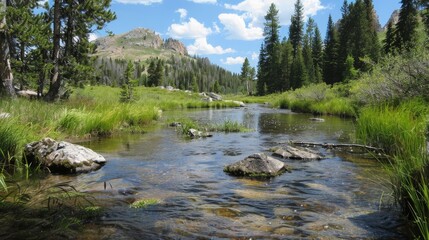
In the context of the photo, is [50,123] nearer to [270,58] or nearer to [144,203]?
[144,203]

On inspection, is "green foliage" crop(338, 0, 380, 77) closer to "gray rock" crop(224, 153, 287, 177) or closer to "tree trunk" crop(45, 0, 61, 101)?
"tree trunk" crop(45, 0, 61, 101)

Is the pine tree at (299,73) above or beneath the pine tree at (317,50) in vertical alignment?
beneath

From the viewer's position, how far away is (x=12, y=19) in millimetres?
16359

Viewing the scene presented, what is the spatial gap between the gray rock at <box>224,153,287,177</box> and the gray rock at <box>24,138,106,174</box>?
3.61m

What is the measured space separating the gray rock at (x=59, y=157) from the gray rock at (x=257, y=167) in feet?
11.8

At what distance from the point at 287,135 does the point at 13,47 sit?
1766 centimetres

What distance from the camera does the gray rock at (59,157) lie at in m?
8.38

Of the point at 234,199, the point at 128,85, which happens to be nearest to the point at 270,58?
the point at 128,85

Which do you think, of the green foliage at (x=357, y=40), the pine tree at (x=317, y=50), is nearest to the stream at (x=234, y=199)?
the green foliage at (x=357, y=40)

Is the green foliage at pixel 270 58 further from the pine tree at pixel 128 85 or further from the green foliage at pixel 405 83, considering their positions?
the green foliage at pixel 405 83

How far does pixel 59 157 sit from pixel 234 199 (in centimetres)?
469

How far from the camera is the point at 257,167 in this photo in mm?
8508

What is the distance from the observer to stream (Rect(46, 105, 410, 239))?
485cm

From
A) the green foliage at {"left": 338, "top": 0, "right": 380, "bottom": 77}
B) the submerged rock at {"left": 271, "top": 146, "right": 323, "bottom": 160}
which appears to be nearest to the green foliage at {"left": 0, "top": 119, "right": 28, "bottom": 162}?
the submerged rock at {"left": 271, "top": 146, "right": 323, "bottom": 160}
